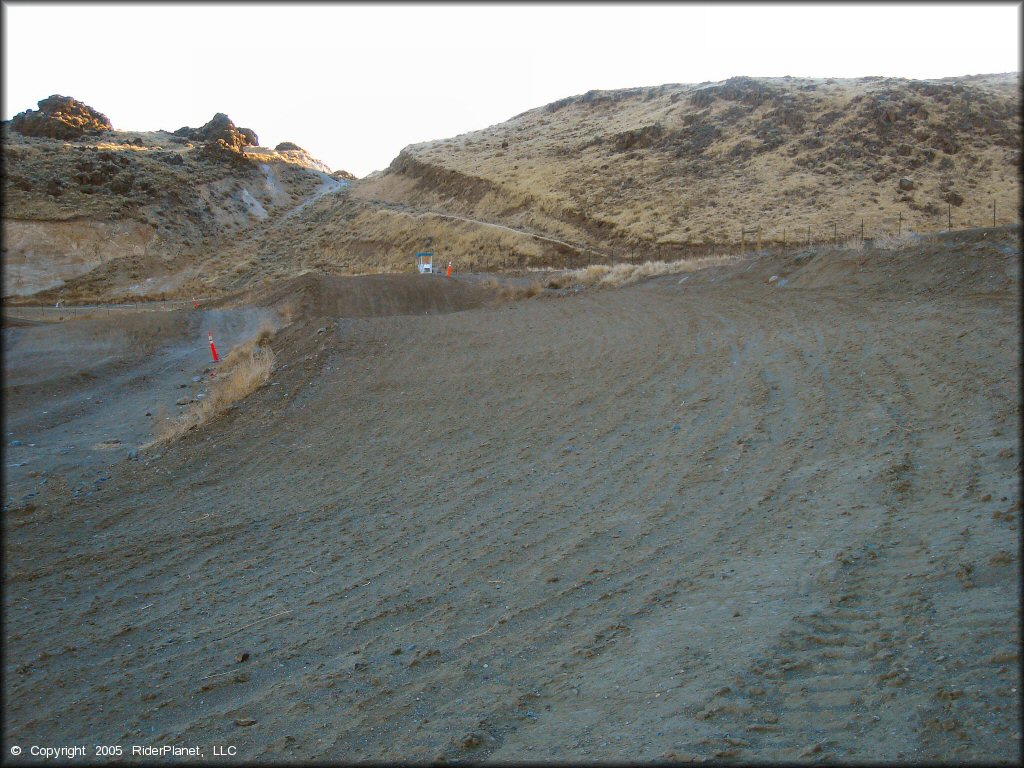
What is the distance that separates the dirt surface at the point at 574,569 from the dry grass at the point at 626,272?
1331 cm

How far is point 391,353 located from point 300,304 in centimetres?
952

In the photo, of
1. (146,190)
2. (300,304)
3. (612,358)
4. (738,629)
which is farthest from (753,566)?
(146,190)

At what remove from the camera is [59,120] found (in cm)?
6444

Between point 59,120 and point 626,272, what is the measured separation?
59764mm

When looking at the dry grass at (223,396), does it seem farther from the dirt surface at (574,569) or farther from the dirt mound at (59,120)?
the dirt mound at (59,120)

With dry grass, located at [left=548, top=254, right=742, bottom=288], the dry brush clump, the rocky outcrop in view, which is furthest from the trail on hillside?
the dry brush clump

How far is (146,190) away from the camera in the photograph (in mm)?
55188

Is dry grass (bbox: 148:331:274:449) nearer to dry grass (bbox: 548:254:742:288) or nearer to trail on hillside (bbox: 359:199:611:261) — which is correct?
dry grass (bbox: 548:254:742:288)

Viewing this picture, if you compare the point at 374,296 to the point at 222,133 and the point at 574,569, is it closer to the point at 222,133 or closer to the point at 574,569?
the point at 574,569

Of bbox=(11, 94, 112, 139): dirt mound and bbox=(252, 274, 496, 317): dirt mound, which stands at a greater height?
bbox=(11, 94, 112, 139): dirt mound

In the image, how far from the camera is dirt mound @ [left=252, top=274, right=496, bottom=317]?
25.1m

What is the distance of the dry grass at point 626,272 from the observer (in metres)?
26.3

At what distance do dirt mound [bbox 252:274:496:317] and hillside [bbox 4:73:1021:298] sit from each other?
13.1 meters

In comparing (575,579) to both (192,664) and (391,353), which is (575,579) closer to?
(192,664)
